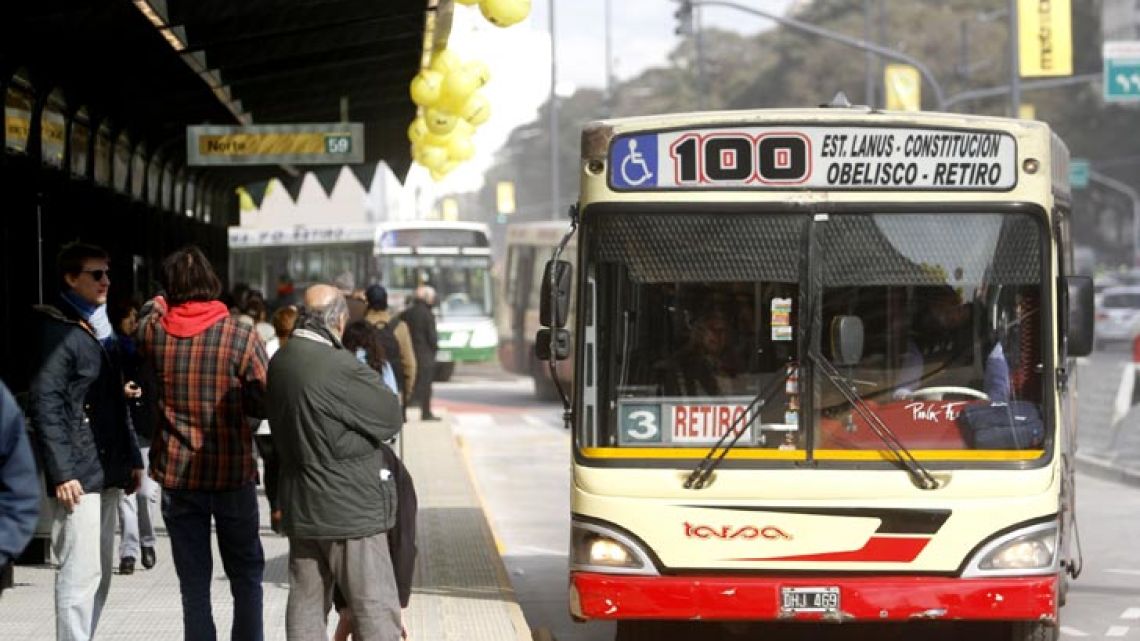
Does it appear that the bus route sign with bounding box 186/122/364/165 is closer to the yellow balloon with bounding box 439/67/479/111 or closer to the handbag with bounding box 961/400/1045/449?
the yellow balloon with bounding box 439/67/479/111

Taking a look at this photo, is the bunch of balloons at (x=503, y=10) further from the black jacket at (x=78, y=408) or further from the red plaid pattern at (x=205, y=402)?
the red plaid pattern at (x=205, y=402)

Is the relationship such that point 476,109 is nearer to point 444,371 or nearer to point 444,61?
point 444,61

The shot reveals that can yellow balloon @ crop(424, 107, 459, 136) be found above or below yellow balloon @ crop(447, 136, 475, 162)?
above

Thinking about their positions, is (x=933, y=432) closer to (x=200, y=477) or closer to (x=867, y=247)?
(x=867, y=247)

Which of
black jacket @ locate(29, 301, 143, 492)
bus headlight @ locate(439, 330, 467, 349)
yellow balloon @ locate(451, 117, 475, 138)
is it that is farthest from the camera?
bus headlight @ locate(439, 330, 467, 349)

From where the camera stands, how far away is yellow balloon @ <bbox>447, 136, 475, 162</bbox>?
62.4 ft

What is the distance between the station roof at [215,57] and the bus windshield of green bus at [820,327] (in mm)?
4397

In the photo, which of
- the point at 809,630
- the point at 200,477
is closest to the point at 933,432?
the point at 809,630

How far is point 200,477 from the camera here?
289 inches

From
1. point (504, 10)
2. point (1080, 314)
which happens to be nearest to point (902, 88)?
point (504, 10)

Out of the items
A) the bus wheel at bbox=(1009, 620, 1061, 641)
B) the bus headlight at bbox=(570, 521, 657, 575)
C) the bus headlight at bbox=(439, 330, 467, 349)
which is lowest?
the bus headlight at bbox=(439, 330, 467, 349)

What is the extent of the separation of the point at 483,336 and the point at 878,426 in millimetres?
29392

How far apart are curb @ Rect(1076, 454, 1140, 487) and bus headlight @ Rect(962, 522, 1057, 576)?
10354 mm

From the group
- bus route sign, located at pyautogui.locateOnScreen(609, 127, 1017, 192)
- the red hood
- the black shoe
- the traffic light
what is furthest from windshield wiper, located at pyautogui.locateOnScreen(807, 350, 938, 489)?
the traffic light
